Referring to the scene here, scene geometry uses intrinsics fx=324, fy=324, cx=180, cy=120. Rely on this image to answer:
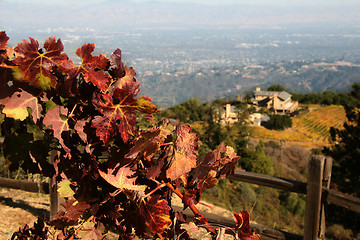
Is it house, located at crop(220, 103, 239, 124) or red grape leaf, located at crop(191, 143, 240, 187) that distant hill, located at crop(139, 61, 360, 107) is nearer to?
house, located at crop(220, 103, 239, 124)

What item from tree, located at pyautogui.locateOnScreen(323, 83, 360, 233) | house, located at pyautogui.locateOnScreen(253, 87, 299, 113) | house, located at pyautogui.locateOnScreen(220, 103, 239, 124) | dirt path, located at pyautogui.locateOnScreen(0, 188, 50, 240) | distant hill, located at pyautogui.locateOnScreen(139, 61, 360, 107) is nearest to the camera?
dirt path, located at pyautogui.locateOnScreen(0, 188, 50, 240)

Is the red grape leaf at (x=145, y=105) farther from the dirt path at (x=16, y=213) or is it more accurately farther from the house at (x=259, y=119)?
the house at (x=259, y=119)

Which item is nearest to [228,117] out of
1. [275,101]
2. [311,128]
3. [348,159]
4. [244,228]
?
[348,159]

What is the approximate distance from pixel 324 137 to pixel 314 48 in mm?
135417

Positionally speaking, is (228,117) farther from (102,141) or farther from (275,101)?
(275,101)

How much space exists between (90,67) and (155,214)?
1.37 ft

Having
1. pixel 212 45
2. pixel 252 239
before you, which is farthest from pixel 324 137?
pixel 212 45

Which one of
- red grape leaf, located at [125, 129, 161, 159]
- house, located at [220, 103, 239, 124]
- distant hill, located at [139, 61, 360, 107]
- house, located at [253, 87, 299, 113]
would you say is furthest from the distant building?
distant hill, located at [139, 61, 360, 107]

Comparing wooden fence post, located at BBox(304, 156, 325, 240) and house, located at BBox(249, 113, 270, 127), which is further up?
wooden fence post, located at BBox(304, 156, 325, 240)

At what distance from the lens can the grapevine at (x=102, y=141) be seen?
816 mm

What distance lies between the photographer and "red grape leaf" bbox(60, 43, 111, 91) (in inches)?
32.8

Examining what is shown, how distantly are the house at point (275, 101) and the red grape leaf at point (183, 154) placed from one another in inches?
1797

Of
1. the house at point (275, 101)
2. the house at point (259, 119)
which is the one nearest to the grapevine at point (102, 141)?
the house at point (259, 119)

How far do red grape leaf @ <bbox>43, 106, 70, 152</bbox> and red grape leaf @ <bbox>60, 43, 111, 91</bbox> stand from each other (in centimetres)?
10
